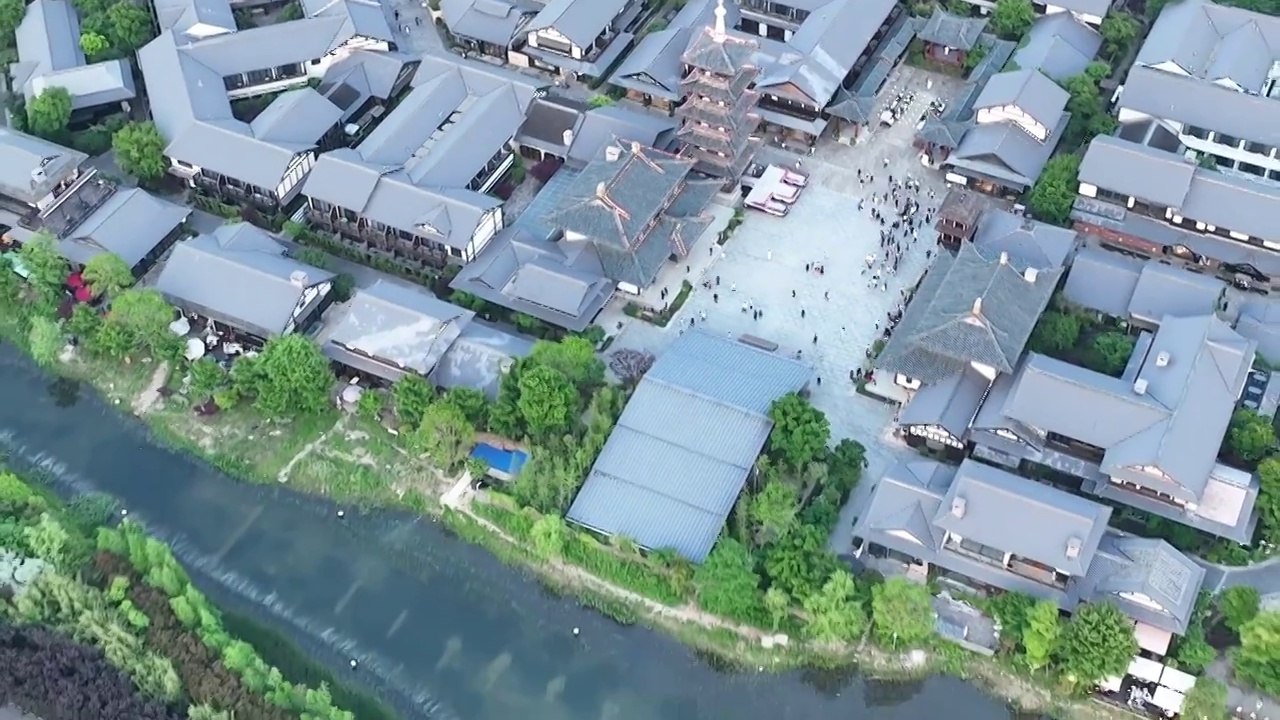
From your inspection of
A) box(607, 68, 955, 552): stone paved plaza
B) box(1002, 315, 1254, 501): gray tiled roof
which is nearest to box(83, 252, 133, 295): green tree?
box(607, 68, 955, 552): stone paved plaza

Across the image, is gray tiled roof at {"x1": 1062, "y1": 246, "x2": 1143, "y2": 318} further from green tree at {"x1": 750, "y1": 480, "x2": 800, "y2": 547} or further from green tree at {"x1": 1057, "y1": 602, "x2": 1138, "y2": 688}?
green tree at {"x1": 750, "y1": 480, "x2": 800, "y2": 547}

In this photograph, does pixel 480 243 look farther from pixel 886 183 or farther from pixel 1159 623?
pixel 1159 623

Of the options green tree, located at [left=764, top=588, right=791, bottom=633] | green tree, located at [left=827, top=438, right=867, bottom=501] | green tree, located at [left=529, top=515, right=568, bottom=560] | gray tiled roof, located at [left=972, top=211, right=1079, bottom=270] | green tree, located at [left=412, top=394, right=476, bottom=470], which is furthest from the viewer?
gray tiled roof, located at [left=972, top=211, right=1079, bottom=270]

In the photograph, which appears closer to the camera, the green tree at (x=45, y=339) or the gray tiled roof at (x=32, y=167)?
the green tree at (x=45, y=339)

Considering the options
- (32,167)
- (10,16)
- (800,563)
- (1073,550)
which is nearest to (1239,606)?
(1073,550)

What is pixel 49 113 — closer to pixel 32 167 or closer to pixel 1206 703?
pixel 32 167

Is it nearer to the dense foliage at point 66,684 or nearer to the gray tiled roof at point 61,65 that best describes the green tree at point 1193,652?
the dense foliage at point 66,684

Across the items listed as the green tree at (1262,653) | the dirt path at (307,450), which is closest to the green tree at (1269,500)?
the green tree at (1262,653)
